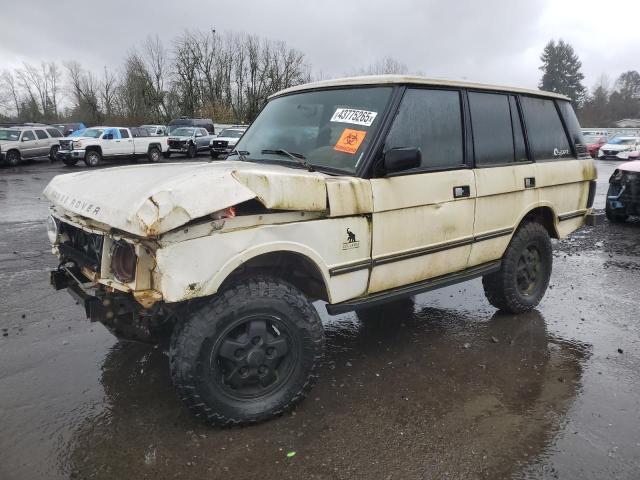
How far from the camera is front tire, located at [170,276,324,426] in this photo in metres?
2.62

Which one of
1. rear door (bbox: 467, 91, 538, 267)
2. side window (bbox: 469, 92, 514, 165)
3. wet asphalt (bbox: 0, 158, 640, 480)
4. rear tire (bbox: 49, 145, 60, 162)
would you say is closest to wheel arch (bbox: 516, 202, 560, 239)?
rear door (bbox: 467, 91, 538, 267)

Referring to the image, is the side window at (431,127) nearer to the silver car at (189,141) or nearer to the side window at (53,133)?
the silver car at (189,141)

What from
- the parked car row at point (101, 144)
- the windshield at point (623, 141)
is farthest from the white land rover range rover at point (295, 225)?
the windshield at point (623, 141)

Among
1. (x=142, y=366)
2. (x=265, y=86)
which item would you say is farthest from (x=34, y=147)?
(x=265, y=86)

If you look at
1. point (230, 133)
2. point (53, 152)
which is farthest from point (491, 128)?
point (53, 152)

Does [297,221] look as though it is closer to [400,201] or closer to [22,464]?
[400,201]

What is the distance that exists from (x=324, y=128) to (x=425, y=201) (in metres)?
0.91

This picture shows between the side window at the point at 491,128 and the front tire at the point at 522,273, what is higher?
the side window at the point at 491,128

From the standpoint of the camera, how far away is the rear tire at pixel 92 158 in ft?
71.7

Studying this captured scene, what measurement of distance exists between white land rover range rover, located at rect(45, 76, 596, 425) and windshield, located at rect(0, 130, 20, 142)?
23.4 m

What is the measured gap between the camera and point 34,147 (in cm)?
2355

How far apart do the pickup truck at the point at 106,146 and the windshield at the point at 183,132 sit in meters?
2.08

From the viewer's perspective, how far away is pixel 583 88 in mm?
69125

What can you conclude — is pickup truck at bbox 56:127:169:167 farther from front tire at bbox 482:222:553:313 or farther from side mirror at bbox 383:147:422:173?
side mirror at bbox 383:147:422:173
